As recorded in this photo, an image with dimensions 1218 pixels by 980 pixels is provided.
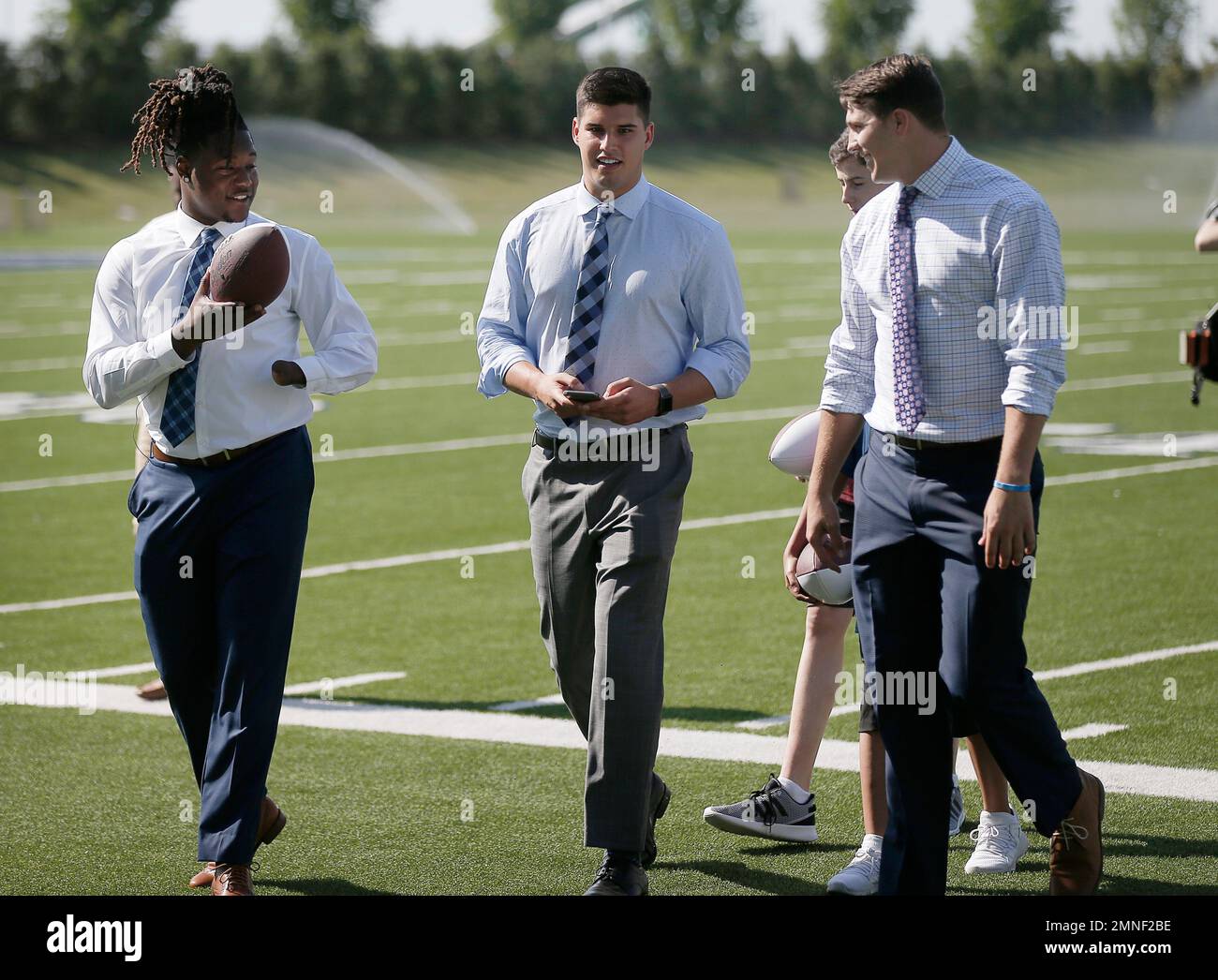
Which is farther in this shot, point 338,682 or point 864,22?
point 864,22

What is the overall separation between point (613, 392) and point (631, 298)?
377 mm

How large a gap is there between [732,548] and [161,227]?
656 cm

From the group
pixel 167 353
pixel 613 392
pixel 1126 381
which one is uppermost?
pixel 167 353

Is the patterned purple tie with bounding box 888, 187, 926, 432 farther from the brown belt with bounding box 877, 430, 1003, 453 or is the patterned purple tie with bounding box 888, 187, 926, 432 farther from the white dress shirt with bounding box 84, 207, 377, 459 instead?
the white dress shirt with bounding box 84, 207, 377, 459

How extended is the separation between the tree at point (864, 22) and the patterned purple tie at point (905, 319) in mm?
104523

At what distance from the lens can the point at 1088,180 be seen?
269 ft

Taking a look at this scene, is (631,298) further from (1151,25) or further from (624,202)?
(1151,25)

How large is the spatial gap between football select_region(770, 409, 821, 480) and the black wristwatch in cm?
62

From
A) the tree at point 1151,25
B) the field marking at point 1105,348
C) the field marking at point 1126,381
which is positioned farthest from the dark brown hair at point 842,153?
the tree at point 1151,25

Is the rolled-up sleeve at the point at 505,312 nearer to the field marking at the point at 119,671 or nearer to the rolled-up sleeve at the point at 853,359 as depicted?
the rolled-up sleeve at the point at 853,359

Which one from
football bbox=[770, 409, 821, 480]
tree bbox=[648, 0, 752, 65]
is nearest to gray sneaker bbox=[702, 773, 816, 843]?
football bbox=[770, 409, 821, 480]

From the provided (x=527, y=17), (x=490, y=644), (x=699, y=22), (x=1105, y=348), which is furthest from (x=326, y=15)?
(x=490, y=644)

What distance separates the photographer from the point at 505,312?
6.07m
